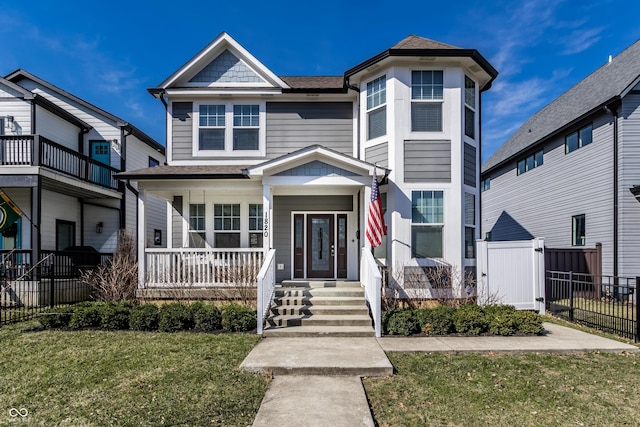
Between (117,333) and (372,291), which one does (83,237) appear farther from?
(372,291)

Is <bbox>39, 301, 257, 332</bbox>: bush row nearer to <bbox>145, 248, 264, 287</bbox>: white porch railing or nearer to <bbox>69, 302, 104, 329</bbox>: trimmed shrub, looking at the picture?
<bbox>69, 302, 104, 329</bbox>: trimmed shrub

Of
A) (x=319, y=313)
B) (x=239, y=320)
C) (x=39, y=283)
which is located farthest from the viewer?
(x=39, y=283)

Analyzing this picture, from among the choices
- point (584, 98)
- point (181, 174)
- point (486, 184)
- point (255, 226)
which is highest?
point (584, 98)

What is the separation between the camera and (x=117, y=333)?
24.3 feet

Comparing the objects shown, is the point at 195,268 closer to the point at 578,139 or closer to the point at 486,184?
the point at 578,139

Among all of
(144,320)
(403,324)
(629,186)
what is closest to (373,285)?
(403,324)

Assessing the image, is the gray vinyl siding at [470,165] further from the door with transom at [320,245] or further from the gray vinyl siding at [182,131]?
the gray vinyl siding at [182,131]

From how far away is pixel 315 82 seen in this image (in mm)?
12047

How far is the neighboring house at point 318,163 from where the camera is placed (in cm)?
945

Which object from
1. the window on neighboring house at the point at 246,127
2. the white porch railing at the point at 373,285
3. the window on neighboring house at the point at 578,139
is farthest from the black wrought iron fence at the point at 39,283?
the window on neighboring house at the point at 578,139

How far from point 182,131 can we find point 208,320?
628cm

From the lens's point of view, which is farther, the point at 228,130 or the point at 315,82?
the point at 315,82

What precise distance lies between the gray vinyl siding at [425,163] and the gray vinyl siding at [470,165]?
2.01 feet

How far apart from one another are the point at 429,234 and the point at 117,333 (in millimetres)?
7249
